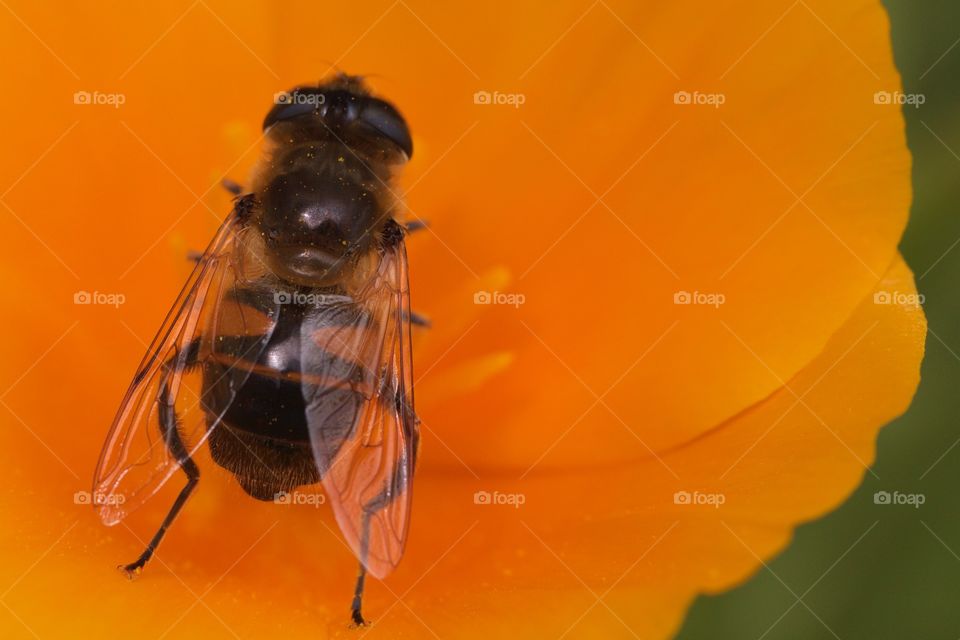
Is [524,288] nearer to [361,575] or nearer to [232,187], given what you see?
[232,187]

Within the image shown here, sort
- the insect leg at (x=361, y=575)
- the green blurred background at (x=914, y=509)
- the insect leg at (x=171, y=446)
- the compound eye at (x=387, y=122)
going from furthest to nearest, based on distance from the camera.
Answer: the green blurred background at (x=914, y=509) → the compound eye at (x=387, y=122) → the insect leg at (x=171, y=446) → the insect leg at (x=361, y=575)

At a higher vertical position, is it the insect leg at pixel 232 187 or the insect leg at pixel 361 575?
the insect leg at pixel 232 187

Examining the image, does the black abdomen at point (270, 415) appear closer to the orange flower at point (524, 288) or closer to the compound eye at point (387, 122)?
the orange flower at point (524, 288)

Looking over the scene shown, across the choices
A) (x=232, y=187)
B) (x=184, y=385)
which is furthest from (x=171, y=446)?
(x=232, y=187)

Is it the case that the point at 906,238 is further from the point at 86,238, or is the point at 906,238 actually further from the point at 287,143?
the point at 86,238

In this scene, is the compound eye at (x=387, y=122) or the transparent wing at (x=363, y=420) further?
the compound eye at (x=387, y=122)

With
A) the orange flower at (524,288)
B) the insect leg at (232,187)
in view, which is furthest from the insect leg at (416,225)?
the insect leg at (232,187)

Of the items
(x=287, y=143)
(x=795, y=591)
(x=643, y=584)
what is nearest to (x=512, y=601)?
(x=643, y=584)

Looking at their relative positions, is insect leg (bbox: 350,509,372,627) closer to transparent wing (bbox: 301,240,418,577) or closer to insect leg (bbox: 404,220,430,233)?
transparent wing (bbox: 301,240,418,577)

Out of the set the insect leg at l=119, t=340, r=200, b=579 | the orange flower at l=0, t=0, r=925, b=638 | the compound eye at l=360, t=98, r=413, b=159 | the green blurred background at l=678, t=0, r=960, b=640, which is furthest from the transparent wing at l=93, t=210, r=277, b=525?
the green blurred background at l=678, t=0, r=960, b=640
